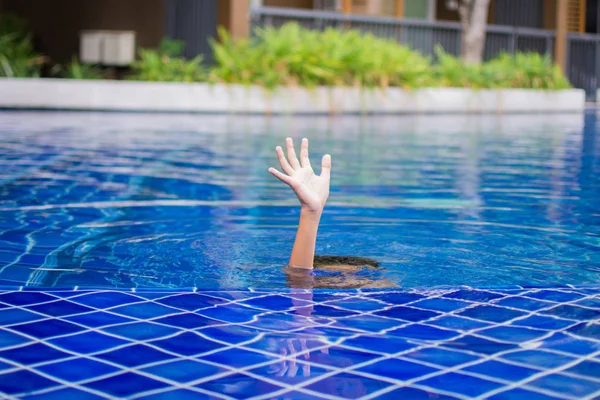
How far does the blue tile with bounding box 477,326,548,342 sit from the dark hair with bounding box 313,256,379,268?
52.7 inches

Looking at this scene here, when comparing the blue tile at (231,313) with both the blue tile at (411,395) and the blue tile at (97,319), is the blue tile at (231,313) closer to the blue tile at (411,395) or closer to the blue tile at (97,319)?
the blue tile at (97,319)

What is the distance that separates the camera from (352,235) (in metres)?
5.51

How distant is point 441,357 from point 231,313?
848 mm

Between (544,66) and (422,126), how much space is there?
311 inches

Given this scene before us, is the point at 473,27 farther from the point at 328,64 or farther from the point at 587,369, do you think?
the point at 587,369

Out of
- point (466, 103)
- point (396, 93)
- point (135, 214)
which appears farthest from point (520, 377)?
point (466, 103)

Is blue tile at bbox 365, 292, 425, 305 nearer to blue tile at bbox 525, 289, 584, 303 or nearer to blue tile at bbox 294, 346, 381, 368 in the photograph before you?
blue tile at bbox 525, 289, 584, 303

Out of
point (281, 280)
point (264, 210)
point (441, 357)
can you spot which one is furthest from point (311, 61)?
point (441, 357)

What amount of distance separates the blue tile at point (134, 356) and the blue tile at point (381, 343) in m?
0.58

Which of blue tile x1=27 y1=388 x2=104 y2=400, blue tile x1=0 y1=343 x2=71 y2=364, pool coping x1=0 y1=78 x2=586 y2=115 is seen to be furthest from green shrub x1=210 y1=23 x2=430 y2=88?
blue tile x1=27 y1=388 x2=104 y2=400

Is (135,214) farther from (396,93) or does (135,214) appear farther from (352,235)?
(396,93)

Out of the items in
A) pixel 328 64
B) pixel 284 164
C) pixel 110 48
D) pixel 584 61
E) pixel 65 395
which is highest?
pixel 584 61

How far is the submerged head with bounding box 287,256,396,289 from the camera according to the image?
4016 millimetres

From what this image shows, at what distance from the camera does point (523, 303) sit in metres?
3.66
